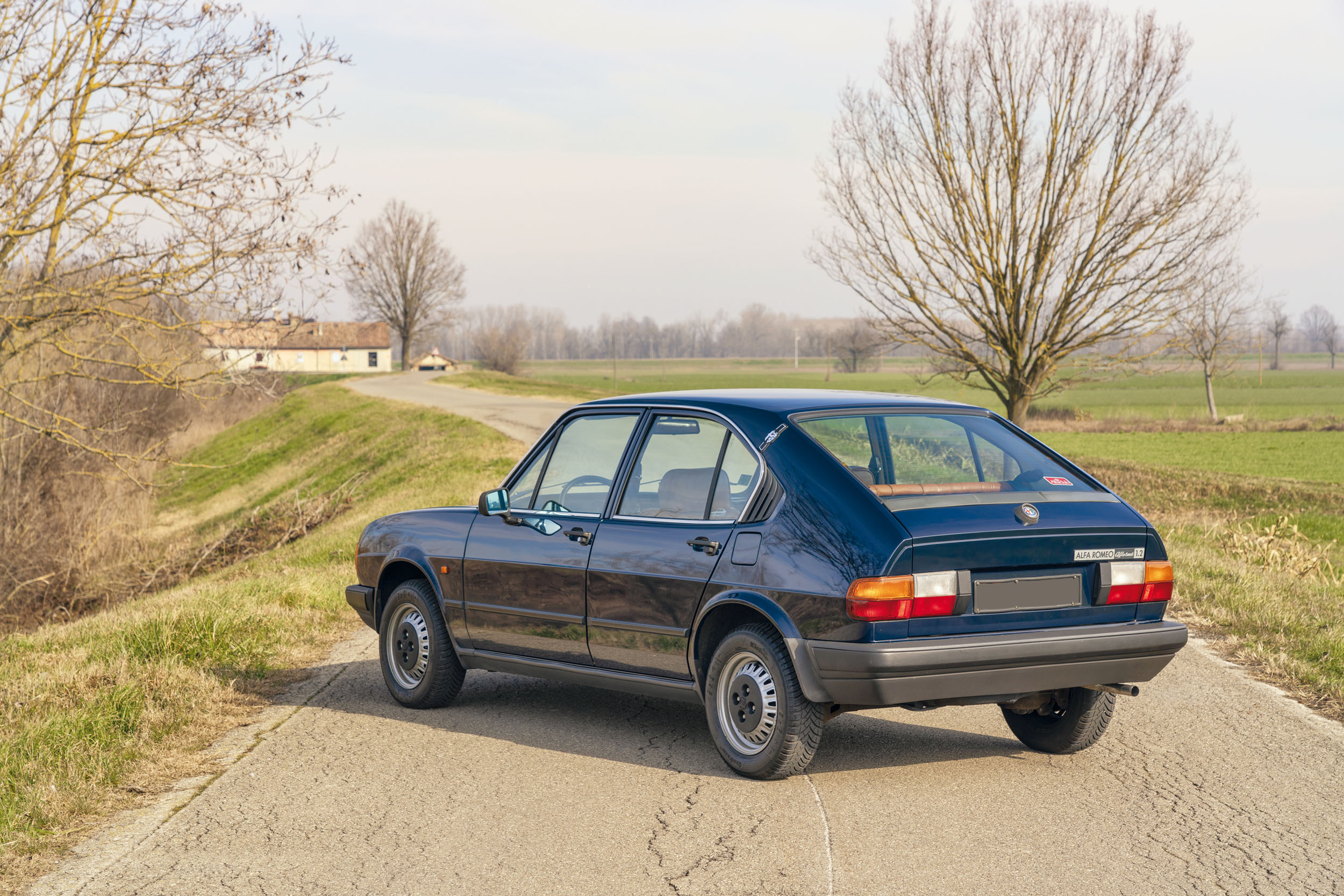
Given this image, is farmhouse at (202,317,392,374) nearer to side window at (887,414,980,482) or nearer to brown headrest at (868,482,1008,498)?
side window at (887,414,980,482)

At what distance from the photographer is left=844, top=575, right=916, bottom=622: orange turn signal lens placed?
15.7 feet

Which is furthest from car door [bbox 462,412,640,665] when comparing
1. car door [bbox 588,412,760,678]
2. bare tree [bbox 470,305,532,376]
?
bare tree [bbox 470,305,532,376]

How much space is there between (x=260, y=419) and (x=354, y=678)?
50.0 metres

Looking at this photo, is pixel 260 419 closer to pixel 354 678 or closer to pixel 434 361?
pixel 354 678

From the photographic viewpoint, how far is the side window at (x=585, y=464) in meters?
6.29

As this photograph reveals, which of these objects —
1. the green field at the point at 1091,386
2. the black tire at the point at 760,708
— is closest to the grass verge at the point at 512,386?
the green field at the point at 1091,386

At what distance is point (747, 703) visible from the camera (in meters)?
5.32

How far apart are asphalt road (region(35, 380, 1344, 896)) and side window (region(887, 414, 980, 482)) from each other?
130 cm

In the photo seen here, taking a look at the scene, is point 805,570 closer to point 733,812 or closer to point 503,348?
point 733,812

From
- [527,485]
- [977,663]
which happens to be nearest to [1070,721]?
[977,663]

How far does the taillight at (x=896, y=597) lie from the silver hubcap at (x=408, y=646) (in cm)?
300

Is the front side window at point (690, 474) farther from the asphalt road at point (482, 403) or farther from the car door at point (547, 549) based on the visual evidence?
the asphalt road at point (482, 403)

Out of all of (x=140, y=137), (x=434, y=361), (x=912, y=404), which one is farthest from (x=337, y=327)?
(x=434, y=361)

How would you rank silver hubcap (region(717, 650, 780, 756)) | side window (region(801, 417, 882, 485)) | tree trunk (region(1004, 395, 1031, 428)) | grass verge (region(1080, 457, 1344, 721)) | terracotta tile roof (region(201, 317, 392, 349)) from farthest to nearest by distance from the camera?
tree trunk (region(1004, 395, 1031, 428))
terracotta tile roof (region(201, 317, 392, 349))
grass verge (region(1080, 457, 1344, 721))
side window (region(801, 417, 882, 485))
silver hubcap (region(717, 650, 780, 756))
